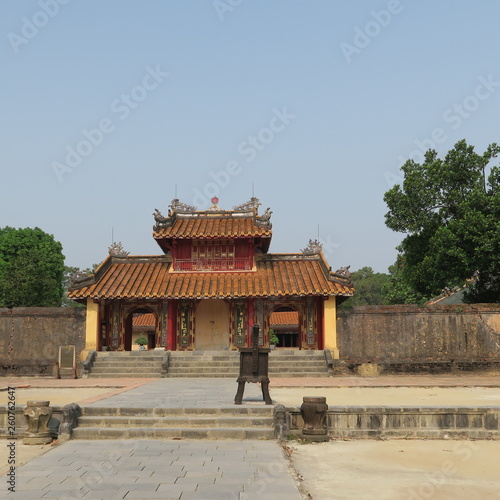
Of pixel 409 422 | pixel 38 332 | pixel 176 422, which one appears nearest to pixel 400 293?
pixel 38 332

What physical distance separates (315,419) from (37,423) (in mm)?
4622

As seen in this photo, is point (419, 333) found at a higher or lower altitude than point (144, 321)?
lower

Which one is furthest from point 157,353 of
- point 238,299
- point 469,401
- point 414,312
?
point 469,401

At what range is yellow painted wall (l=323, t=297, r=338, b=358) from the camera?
2205 centimetres

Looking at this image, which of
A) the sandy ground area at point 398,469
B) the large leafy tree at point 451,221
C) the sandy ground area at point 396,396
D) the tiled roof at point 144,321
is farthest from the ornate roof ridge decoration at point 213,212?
the sandy ground area at point 398,469

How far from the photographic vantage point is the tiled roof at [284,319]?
41.0 m

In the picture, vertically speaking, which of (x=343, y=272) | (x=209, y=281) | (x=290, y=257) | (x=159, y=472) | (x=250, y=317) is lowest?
(x=159, y=472)

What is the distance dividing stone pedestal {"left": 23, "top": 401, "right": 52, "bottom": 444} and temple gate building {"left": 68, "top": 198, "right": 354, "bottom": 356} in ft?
44.3

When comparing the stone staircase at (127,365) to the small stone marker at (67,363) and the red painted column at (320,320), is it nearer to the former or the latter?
the small stone marker at (67,363)

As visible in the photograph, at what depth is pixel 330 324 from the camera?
2222 centimetres

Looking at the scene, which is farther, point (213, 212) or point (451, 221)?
point (213, 212)

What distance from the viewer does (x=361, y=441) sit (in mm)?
9172

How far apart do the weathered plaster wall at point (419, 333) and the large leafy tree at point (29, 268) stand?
22.5 meters

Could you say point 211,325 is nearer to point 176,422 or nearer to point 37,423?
point 176,422
